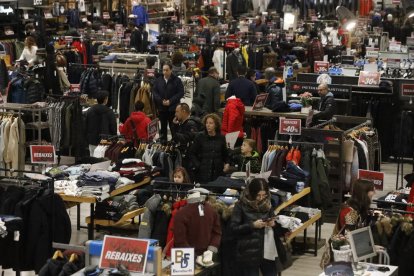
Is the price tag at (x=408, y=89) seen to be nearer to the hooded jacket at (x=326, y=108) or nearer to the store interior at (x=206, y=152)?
the store interior at (x=206, y=152)

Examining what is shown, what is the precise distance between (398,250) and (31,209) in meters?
3.55


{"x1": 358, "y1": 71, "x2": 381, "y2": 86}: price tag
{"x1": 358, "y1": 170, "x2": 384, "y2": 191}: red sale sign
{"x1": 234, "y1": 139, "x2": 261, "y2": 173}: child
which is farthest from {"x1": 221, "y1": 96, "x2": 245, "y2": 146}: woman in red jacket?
{"x1": 358, "y1": 170, "x2": 384, "y2": 191}: red sale sign

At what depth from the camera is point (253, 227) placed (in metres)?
9.20

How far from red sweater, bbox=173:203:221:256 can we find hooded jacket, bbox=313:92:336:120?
212 inches

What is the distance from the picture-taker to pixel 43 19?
26.9 meters

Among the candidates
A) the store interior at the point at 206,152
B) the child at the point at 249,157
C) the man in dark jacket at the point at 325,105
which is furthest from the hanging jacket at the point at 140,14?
the child at the point at 249,157

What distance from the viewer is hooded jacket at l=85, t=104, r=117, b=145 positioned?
555 inches

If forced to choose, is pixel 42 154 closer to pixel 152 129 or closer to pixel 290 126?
pixel 152 129

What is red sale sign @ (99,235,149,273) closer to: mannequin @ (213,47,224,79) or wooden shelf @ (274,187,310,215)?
wooden shelf @ (274,187,310,215)

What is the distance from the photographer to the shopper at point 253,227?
9.19 m

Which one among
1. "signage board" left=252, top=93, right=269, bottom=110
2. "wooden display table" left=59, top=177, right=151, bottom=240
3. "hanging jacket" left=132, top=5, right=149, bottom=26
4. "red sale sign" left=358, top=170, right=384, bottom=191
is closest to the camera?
"red sale sign" left=358, top=170, right=384, bottom=191

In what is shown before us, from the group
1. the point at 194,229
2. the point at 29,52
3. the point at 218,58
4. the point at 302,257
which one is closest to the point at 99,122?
the point at 302,257

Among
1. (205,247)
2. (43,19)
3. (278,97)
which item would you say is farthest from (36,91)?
(43,19)

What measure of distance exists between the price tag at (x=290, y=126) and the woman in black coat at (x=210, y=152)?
0.86 metres
